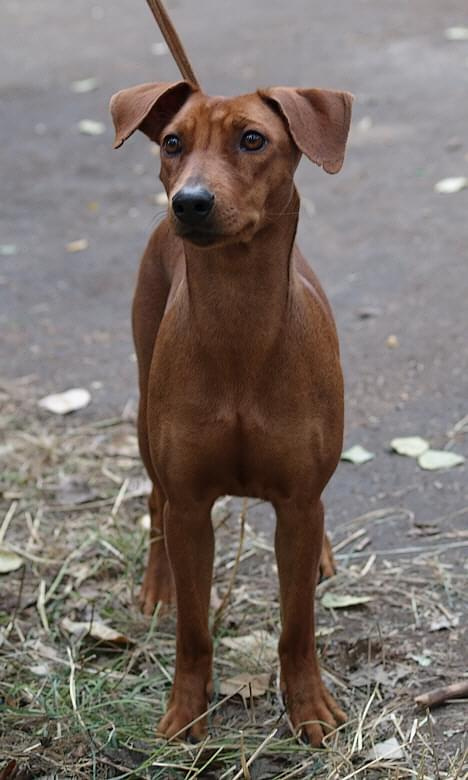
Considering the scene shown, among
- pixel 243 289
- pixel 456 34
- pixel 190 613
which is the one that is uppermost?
pixel 243 289

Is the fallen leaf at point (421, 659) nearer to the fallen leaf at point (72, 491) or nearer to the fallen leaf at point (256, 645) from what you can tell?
the fallen leaf at point (256, 645)

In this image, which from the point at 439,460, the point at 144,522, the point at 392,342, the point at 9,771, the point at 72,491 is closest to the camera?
the point at 9,771

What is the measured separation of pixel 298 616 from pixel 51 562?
1.44 metres

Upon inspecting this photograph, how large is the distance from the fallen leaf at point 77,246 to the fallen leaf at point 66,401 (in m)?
1.93

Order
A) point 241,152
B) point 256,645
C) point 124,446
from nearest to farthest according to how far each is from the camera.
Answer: point 241,152
point 256,645
point 124,446

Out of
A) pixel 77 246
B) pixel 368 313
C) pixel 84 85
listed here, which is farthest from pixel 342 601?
pixel 84 85

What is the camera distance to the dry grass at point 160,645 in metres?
3.54

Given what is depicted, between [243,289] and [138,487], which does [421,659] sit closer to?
[243,289]

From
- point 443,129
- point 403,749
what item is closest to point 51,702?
point 403,749

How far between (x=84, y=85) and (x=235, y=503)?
654 cm

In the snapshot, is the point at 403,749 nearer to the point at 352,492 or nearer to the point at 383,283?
the point at 352,492

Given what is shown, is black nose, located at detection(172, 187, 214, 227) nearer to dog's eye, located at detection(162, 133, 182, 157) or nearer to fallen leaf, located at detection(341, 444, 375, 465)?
dog's eye, located at detection(162, 133, 182, 157)

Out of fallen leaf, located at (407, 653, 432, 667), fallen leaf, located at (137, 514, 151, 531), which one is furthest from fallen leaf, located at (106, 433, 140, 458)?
fallen leaf, located at (407, 653, 432, 667)

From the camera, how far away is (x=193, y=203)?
9.46 feet
